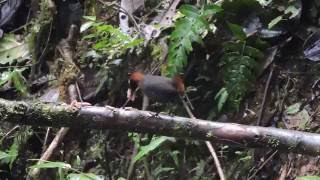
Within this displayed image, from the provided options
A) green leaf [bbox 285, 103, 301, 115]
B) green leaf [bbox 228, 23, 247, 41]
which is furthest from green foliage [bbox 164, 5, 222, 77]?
green leaf [bbox 285, 103, 301, 115]

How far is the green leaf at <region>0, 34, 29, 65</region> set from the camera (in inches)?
178

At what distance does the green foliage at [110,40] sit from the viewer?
3.70 meters

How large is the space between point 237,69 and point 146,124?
1.15 m

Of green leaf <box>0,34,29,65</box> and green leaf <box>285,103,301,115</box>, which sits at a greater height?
green leaf <box>0,34,29,65</box>

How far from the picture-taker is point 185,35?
3.22 m

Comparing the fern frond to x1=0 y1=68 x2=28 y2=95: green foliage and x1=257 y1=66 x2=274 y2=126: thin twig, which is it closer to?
x1=257 y1=66 x2=274 y2=126: thin twig

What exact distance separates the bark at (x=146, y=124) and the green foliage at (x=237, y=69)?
0.99 metres

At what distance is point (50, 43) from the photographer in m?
4.52

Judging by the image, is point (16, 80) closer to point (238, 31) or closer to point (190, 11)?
point (190, 11)

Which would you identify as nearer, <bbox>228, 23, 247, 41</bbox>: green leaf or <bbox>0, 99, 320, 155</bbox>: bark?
<bbox>0, 99, 320, 155</bbox>: bark

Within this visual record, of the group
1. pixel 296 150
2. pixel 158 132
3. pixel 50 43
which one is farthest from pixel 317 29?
pixel 50 43

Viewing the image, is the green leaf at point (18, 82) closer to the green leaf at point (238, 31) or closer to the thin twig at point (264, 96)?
the green leaf at point (238, 31)

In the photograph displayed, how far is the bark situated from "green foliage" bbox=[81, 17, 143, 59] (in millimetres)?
1478

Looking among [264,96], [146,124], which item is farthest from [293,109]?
[146,124]
